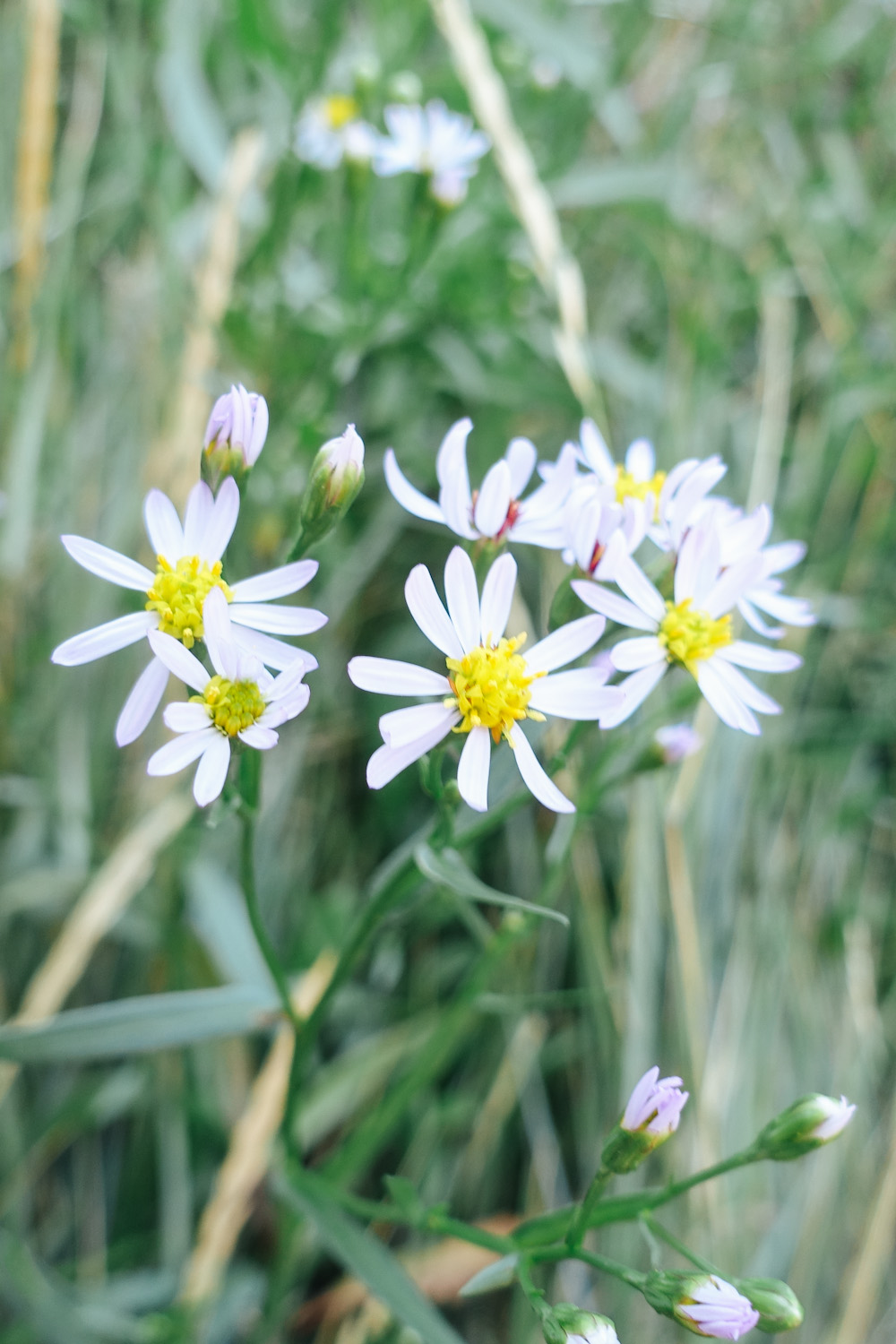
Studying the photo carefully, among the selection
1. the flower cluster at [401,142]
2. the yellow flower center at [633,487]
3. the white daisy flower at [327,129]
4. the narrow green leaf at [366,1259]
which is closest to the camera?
the narrow green leaf at [366,1259]

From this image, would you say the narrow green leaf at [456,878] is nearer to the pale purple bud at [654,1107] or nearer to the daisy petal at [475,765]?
the daisy petal at [475,765]

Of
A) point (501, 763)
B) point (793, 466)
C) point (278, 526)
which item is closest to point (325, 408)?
Answer: point (278, 526)

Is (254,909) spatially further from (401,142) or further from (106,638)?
(401,142)

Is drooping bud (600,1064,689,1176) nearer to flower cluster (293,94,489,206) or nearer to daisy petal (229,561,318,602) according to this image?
daisy petal (229,561,318,602)

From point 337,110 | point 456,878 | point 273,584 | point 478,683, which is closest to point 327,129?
point 337,110

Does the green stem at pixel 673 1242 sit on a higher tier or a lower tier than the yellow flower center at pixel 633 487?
lower

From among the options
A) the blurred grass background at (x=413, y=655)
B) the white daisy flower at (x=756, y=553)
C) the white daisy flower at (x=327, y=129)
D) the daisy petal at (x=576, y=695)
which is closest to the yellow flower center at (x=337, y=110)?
the white daisy flower at (x=327, y=129)
